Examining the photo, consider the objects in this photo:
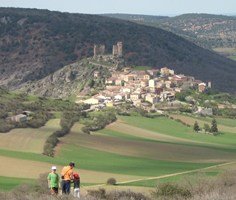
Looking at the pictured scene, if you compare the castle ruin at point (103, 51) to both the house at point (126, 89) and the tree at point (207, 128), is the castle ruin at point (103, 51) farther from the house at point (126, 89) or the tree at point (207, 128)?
the tree at point (207, 128)

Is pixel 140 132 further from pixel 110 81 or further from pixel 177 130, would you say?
pixel 110 81

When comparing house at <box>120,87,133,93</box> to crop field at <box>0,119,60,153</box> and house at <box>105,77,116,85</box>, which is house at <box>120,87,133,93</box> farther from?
crop field at <box>0,119,60,153</box>

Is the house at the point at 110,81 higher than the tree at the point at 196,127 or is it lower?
lower

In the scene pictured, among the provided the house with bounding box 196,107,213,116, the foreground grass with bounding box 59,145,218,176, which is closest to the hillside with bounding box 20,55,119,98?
the house with bounding box 196,107,213,116

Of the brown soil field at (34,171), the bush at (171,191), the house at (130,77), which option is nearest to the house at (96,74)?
the house at (130,77)

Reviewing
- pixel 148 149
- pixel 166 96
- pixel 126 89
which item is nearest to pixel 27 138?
pixel 148 149
